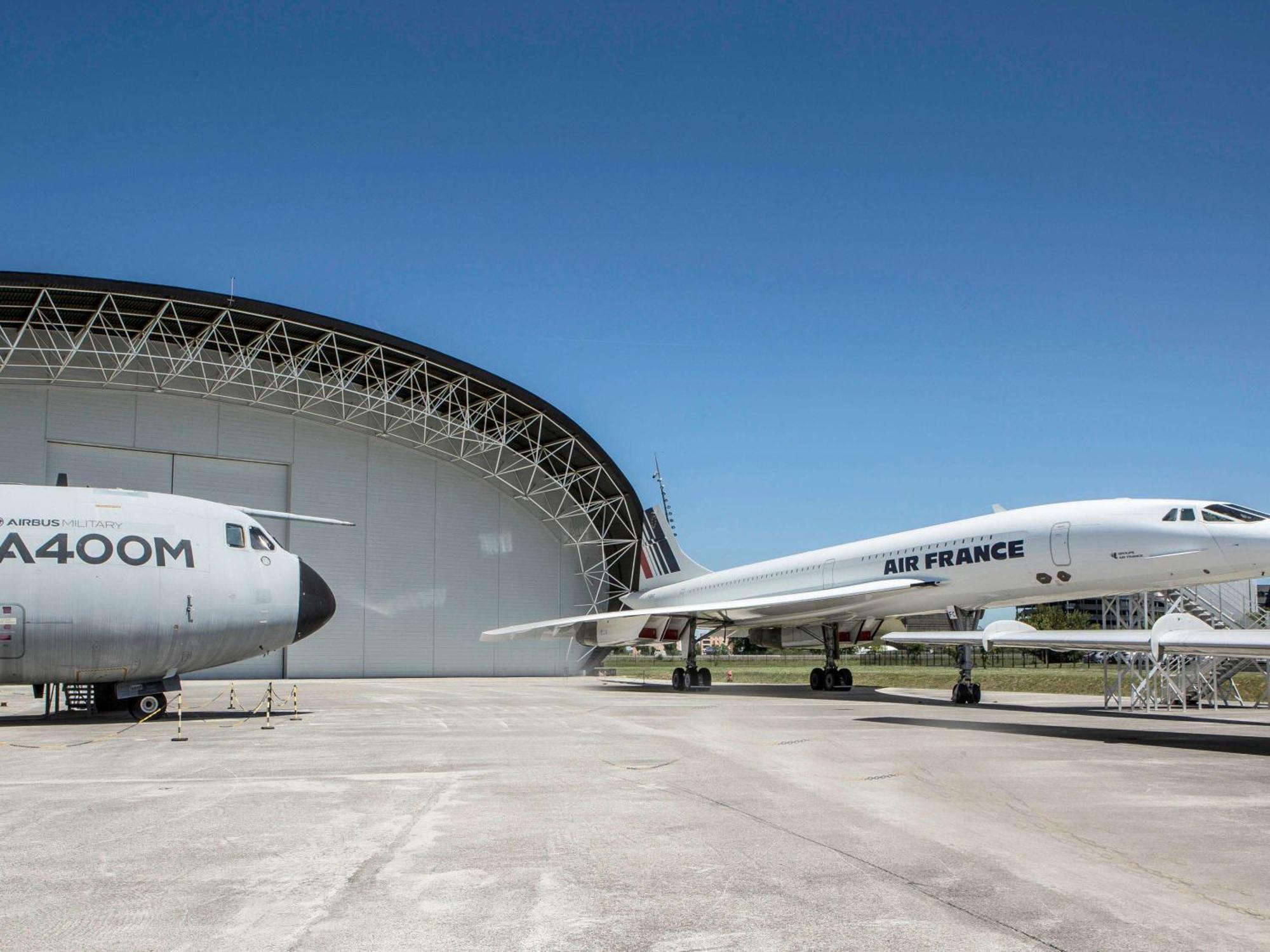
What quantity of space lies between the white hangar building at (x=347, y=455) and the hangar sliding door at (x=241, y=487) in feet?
0.27

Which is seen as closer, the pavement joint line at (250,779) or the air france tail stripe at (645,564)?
the pavement joint line at (250,779)

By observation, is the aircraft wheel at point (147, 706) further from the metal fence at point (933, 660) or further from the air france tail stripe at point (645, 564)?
the metal fence at point (933, 660)

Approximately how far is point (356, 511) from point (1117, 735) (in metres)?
35.7

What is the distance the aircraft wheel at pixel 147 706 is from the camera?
18734mm

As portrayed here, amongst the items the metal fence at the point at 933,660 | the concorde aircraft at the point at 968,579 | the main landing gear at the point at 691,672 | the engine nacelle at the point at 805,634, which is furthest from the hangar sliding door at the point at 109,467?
the metal fence at the point at 933,660

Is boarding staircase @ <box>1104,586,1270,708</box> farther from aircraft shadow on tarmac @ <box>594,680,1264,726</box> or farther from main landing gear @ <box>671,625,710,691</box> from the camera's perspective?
main landing gear @ <box>671,625,710,691</box>

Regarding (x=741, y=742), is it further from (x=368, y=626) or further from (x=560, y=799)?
(x=368, y=626)

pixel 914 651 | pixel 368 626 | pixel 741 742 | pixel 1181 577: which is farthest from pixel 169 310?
pixel 914 651

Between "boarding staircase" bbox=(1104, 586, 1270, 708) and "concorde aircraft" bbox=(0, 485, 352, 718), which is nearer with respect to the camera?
"concorde aircraft" bbox=(0, 485, 352, 718)

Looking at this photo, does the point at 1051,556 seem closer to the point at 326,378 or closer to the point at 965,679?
the point at 965,679

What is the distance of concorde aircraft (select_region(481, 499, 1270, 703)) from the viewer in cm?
1898

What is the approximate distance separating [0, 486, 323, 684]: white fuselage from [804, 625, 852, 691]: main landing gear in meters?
Answer: 17.3

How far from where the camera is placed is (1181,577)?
19.7m

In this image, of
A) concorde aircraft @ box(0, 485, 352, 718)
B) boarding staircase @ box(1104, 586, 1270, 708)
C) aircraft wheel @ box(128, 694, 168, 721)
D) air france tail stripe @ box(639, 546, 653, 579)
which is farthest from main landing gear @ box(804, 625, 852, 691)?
aircraft wheel @ box(128, 694, 168, 721)
